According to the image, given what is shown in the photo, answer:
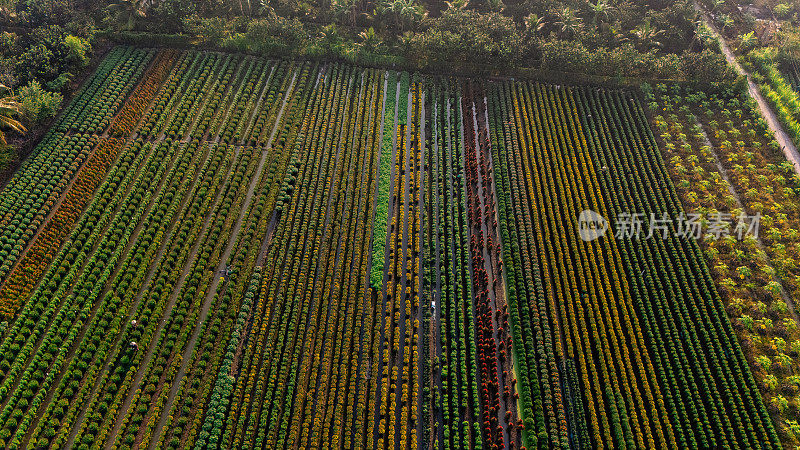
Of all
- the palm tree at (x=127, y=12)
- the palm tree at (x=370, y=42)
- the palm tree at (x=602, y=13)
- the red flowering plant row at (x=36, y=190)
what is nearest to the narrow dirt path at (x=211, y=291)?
the palm tree at (x=370, y=42)

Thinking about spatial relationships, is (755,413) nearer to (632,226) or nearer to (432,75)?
(632,226)

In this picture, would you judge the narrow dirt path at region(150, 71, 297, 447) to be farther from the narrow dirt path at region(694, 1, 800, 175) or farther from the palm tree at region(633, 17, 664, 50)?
the narrow dirt path at region(694, 1, 800, 175)

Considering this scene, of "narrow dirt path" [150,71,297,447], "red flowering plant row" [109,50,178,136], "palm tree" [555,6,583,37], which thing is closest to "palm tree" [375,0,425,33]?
"palm tree" [555,6,583,37]

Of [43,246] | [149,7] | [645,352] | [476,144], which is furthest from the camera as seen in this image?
[149,7]

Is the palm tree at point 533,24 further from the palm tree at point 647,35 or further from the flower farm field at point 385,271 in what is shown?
the palm tree at point 647,35

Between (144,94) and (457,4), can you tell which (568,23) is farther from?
(144,94)

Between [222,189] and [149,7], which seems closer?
[222,189]

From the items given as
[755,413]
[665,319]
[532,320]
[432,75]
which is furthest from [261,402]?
[432,75]
